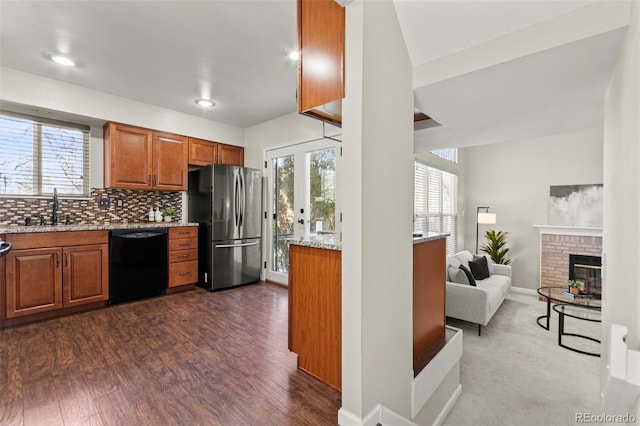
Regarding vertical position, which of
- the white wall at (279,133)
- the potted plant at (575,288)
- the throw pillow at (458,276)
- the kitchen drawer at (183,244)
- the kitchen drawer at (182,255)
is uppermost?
the white wall at (279,133)

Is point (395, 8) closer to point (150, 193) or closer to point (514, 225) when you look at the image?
point (150, 193)

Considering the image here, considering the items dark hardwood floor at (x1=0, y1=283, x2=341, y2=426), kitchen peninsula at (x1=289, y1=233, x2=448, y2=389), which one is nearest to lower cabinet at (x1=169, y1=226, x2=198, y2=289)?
dark hardwood floor at (x1=0, y1=283, x2=341, y2=426)

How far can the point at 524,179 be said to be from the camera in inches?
211

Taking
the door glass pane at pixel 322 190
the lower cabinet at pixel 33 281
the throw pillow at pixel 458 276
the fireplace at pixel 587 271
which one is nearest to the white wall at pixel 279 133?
the door glass pane at pixel 322 190

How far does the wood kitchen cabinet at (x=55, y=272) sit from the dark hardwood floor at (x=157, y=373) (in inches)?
7.8

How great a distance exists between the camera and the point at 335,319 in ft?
5.53

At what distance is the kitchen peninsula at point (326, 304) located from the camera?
1.70m

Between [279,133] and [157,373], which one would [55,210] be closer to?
[157,373]

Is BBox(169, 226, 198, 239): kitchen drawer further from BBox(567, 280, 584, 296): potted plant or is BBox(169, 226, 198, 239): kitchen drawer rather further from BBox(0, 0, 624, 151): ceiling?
BBox(567, 280, 584, 296): potted plant

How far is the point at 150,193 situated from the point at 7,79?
180cm

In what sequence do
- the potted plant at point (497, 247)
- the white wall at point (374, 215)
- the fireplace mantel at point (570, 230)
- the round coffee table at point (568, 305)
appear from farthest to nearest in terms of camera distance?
1. the potted plant at point (497, 247)
2. the fireplace mantel at point (570, 230)
3. the round coffee table at point (568, 305)
4. the white wall at point (374, 215)

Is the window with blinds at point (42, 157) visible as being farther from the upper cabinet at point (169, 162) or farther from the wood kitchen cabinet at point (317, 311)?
the wood kitchen cabinet at point (317, 311)

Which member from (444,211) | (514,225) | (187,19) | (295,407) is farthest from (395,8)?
(514,225)

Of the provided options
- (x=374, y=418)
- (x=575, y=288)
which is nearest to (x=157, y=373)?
(x=374, y=418)
